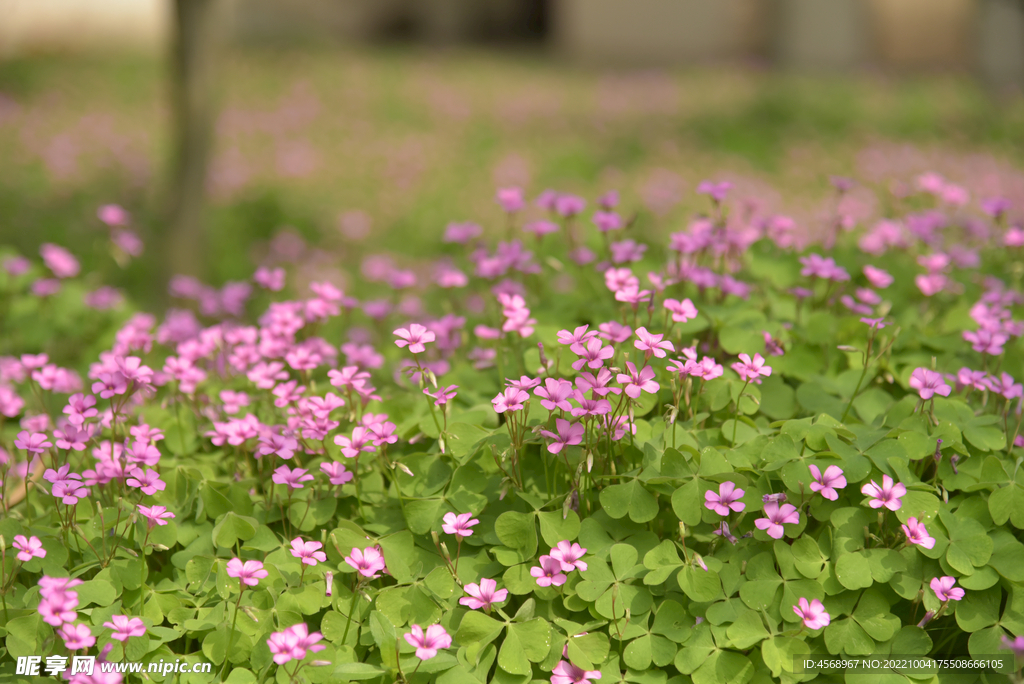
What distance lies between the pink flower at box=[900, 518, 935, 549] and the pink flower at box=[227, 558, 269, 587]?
4.46ft

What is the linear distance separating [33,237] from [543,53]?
16.3 metres

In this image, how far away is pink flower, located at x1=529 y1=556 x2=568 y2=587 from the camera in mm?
1735

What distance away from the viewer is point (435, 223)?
7.54 m

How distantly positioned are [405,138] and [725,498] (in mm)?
9716

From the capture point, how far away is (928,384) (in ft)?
6.30

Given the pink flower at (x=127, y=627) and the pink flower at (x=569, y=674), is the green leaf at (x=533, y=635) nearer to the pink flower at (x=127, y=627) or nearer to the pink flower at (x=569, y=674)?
the pink flower at (x=569, y=674)

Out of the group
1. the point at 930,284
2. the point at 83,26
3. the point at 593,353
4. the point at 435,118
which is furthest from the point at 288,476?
the point at 83,26

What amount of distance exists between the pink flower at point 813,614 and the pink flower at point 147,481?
1.43m

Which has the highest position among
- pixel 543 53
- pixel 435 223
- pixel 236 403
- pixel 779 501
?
pixel 779 501

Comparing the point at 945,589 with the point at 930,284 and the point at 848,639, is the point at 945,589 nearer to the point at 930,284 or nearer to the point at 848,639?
the point at 848,639

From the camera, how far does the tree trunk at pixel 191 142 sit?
5055 mm

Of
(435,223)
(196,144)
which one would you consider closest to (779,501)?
(196,144)

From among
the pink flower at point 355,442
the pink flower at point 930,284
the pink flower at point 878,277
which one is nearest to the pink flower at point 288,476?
the pink flower at point 355,442

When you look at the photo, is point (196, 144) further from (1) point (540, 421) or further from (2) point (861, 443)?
(2) point (861, 443)
